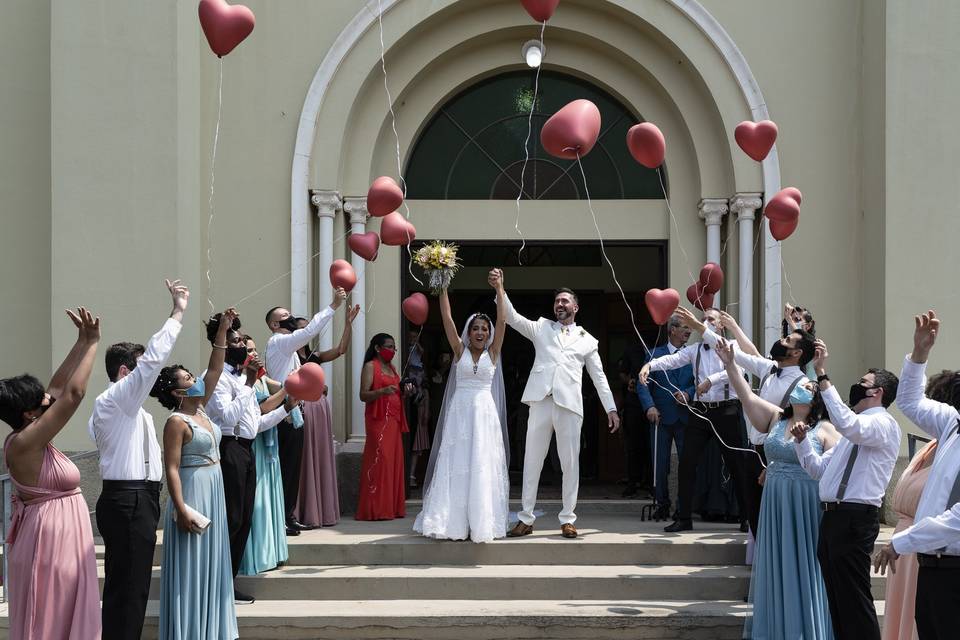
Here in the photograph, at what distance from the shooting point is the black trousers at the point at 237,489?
7.44 m

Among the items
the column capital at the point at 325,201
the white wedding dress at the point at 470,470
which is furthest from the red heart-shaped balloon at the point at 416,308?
the column capital at the point at 325,201

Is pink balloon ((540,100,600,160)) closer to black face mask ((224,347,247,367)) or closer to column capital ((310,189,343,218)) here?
black face mask ((224,347,247,367))

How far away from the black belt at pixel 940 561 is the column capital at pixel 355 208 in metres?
7.15

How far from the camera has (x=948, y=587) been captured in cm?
487

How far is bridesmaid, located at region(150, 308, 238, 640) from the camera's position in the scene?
652 centimetres

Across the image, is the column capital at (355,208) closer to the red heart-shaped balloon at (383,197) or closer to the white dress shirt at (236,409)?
the red heart-shaped balloon at (383,197)

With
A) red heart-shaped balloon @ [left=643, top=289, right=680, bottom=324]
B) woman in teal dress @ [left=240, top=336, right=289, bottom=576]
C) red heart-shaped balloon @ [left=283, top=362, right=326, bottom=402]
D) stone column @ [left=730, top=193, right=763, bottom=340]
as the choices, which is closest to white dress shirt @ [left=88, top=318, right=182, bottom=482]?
red heart-shaped balloon @ [left=283, top=362, right=326, bottom=402]

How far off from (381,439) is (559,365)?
2028 mm

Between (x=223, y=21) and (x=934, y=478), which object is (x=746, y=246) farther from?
(x=934, y=478)

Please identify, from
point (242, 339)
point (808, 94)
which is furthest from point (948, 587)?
point (808, 94)

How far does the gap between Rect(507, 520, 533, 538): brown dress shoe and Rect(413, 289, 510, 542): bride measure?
6.6 inches

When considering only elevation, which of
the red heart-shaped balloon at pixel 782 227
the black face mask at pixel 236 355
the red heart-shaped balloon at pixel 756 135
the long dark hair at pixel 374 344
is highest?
the red heart-shaped balloon at pixel 756 135

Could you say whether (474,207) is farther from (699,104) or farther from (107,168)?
(107,168)

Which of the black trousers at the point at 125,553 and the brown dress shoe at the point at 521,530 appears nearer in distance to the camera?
the black trousers at the point at 125,553
